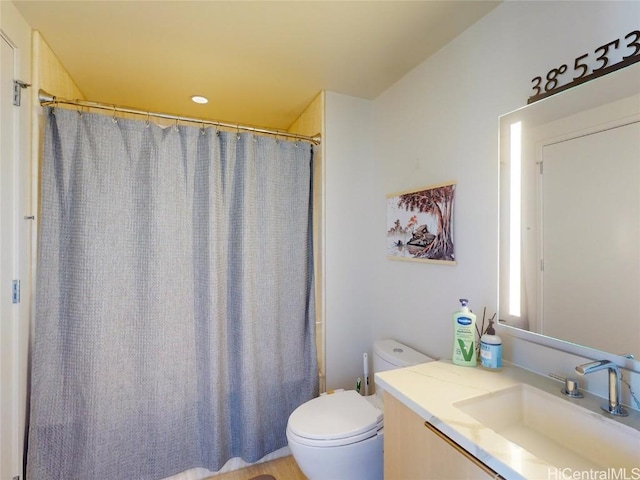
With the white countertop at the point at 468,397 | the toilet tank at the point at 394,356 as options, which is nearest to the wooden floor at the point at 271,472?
the toilet tank at the point at 394,356

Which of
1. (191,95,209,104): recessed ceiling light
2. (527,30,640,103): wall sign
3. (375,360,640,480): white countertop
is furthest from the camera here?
(191,95,209,104): recessed ceiling light

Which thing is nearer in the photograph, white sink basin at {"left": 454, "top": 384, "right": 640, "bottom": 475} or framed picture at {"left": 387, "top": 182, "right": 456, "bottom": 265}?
white sink basin at {"left": 454, "top": 384, "right": 640, "bottom": 475}

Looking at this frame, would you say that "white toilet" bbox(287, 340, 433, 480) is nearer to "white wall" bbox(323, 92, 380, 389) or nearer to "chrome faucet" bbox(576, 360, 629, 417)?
"white wall" bbox(323, 92, 380, 389)

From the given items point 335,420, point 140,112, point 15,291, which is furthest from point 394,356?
point 140,112

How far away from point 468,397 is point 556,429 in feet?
0.90

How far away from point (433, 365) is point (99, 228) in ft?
5.61

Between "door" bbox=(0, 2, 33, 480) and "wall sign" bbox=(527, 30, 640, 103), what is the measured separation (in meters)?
2.13

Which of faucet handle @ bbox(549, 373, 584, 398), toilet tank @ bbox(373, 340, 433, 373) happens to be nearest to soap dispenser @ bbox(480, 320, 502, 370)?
faucet handle @ bbox(549, 373, 584, 398)

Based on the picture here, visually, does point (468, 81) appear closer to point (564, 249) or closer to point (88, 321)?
point (564, 249)

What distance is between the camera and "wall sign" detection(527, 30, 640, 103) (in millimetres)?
879

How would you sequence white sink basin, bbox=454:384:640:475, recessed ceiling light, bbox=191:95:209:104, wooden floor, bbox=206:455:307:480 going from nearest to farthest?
white sink basin, bbox=454:384:640:475
wooden floor, bbox=206:455:307:480
recessed ceiling light, bbox=191:95:209:104

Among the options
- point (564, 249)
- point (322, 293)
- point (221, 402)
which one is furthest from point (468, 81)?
point (221, 402)

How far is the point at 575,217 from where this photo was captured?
3.26ft

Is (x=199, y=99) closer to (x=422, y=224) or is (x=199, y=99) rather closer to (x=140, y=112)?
(x=140, y=112)
